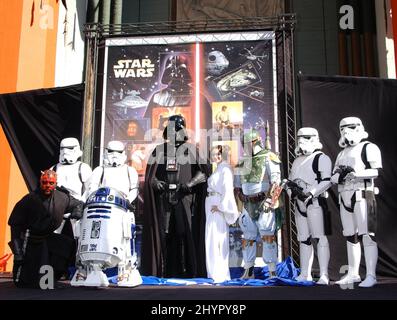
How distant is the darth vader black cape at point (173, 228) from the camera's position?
5438 mm

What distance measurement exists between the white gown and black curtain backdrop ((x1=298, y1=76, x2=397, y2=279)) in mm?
1445

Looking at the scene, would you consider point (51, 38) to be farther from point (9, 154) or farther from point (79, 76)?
point (9, 154)

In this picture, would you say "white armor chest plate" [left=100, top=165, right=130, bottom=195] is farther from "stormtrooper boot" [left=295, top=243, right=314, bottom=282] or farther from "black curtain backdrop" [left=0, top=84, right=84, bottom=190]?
"stormtrooper boot" [left=295, top=243, right=314, bottom=282]

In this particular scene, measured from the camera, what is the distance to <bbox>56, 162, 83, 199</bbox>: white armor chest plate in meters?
5.54

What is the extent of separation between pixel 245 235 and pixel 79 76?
5311 mm

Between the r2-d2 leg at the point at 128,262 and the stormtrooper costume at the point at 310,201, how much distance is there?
1.65 meters

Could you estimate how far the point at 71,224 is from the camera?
18.2 ft

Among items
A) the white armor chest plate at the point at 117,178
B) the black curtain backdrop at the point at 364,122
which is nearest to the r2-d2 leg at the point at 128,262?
the white armor chest plate at the point at 117,178

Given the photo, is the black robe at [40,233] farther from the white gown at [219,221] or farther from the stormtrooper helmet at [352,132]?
the stormtrooper helmet at [352,132]

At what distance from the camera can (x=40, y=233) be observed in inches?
189

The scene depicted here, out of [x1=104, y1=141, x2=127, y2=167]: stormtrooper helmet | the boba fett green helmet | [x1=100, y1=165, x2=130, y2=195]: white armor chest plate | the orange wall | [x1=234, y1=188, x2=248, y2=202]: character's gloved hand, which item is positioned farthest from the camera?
the orange wall

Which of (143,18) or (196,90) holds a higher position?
(143,18)

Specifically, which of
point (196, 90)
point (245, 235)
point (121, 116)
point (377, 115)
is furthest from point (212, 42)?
point (245, 235)

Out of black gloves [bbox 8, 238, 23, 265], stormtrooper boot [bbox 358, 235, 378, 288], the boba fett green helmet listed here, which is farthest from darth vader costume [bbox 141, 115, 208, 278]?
stormtrooper boot [bbox 358, 235, 378, 288]
